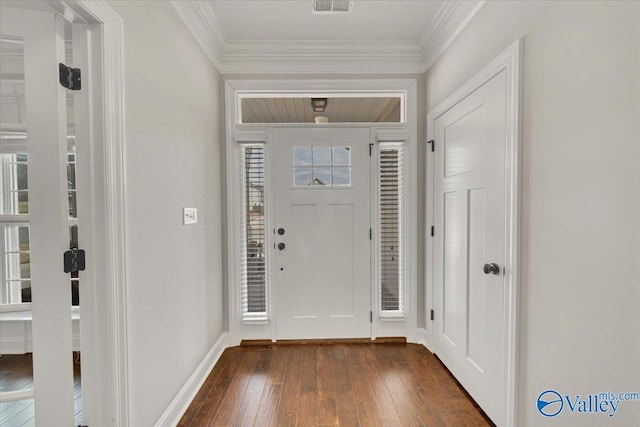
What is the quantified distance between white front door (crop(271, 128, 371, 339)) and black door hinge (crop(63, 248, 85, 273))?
66.6 inches

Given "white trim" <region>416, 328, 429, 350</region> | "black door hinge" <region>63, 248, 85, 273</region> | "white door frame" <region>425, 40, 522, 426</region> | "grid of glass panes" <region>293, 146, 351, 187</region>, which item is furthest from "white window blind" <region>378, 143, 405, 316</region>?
"black door hinge" <region>63, 248, 85, 273</region>

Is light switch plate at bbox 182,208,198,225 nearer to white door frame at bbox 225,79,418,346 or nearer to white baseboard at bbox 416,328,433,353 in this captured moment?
white door frame at bbox 225,79,418,346

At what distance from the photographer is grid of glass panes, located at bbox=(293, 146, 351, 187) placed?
285 cm

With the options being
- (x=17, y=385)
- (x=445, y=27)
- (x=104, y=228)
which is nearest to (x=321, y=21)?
(x=445, y=27)

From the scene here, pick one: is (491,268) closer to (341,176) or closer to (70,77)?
(341,176)

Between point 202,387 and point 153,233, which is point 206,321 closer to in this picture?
point 202,387

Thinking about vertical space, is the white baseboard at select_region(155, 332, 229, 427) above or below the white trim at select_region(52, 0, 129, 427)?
below

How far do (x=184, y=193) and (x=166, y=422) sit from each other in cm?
136

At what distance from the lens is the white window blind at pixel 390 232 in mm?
2887

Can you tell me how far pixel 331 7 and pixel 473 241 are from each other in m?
1.95

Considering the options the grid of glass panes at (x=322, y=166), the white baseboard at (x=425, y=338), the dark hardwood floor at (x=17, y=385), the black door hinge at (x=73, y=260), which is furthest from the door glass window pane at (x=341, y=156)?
the dark hardwood floor at (x=17, y=385)

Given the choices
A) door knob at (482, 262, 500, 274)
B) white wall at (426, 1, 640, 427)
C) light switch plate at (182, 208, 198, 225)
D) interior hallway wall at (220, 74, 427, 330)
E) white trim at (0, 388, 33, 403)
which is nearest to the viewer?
white wall at (426, 1, 640, 427)

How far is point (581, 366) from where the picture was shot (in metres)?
1.19

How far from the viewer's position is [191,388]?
2.03 metres
